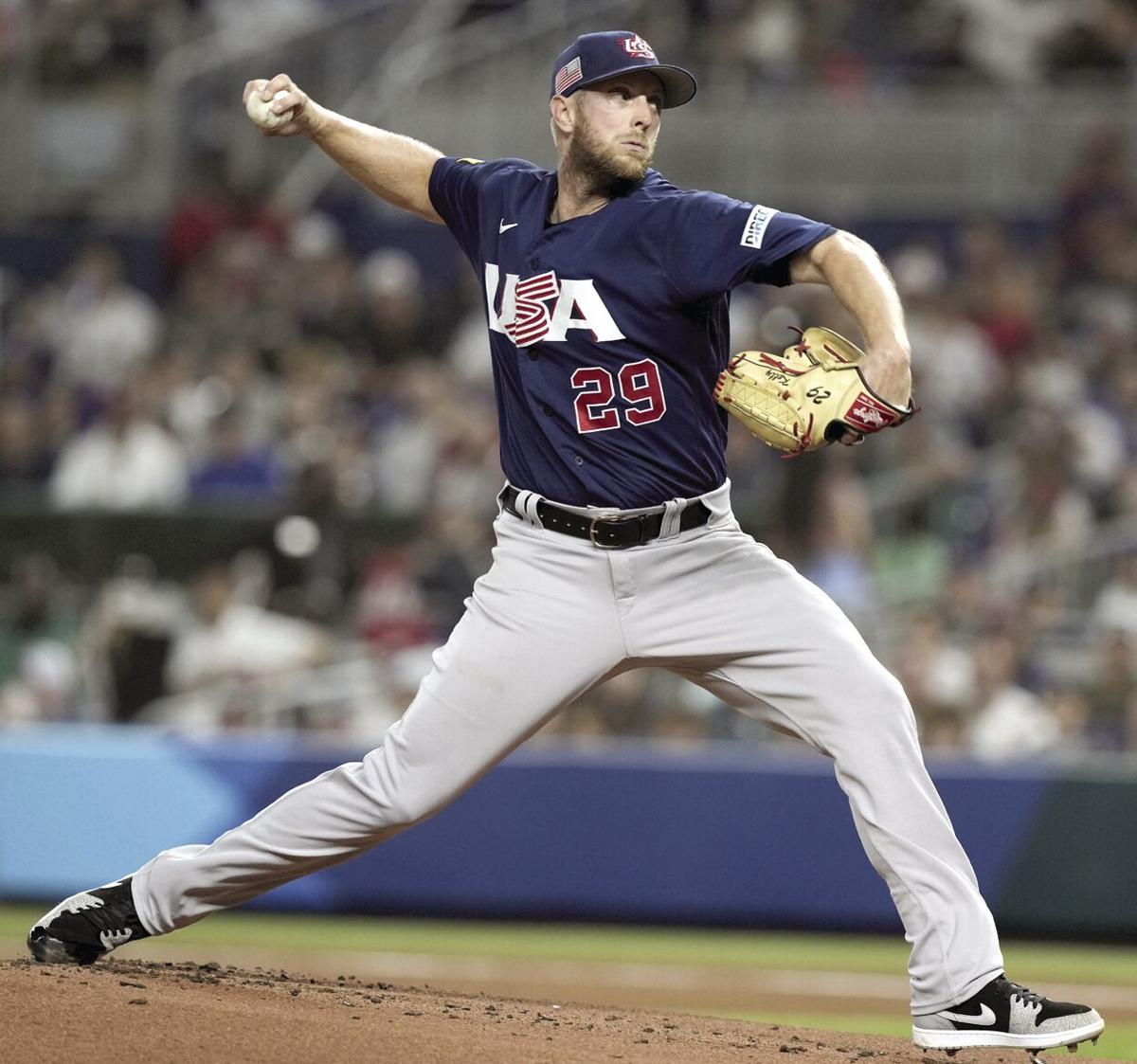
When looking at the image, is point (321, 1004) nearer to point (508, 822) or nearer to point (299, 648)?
point (508, 822)

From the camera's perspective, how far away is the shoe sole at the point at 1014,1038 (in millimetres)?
4113

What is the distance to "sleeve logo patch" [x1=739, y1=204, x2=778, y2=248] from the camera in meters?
4.07

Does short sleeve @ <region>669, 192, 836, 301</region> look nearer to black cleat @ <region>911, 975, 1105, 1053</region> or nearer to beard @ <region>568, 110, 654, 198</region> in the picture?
→ beard @ <region>568, 110, 654, 198</region>

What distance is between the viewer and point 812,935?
29.9 ft

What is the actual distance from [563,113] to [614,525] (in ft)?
3.08

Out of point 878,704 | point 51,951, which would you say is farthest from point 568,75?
point 51,951

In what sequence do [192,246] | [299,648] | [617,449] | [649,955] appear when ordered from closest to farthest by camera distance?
[617,449] → [649,955] → [299,648] → [192,246]

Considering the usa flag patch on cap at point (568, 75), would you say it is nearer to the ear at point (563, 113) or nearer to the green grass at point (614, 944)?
the ear at point (563, 113)

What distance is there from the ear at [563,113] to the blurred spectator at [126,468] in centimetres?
694

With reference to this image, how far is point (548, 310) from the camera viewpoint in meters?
4.32

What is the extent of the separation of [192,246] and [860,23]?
4.98m

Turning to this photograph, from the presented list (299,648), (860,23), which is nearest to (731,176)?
(860,23)

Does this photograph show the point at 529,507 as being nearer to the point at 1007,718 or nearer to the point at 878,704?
the point at 878,704

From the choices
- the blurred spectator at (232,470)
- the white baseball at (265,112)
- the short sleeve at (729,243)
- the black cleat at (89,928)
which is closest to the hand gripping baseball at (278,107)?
the white baseball at (265,112)
